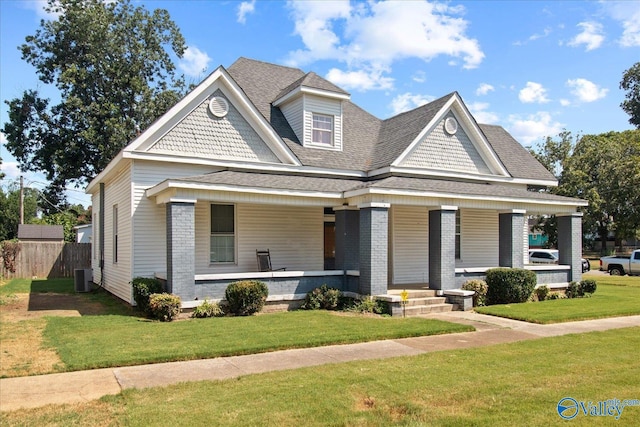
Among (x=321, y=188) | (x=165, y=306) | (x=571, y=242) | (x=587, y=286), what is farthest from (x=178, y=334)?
(x=587, y=286)

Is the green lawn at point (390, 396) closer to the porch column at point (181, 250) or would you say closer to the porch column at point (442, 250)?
the porch column at point (181, 250)

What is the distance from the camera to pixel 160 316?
40.4 feet

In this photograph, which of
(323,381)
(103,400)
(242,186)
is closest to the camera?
(103,400)

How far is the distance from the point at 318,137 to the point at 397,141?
2993mm

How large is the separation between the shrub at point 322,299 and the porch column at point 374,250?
30.6 inches

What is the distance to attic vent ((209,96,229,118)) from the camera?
15.8m

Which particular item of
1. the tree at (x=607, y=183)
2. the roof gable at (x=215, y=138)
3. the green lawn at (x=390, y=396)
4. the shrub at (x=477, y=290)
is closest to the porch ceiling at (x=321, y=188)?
the roof gable at (x=215, y=138)

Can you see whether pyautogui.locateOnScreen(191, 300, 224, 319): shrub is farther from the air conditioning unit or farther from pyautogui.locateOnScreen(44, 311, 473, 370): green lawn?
the air conditioning unit

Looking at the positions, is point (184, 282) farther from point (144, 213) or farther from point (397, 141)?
point (397, 141)

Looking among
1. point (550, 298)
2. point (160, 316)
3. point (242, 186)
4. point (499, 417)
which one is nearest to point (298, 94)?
point (242, 186)

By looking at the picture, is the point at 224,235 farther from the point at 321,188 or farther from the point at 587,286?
the point at 587,286

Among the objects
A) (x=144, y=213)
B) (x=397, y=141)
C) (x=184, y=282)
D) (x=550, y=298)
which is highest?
(x=397, y=141)

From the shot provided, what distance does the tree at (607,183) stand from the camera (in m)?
44.2

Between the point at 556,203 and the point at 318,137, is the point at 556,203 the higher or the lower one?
the lower one
